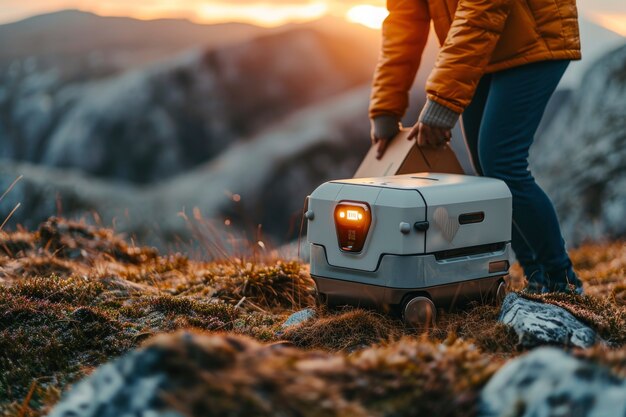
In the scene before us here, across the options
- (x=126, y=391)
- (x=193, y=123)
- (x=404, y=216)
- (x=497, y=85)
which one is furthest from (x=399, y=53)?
(x=193, y=123)

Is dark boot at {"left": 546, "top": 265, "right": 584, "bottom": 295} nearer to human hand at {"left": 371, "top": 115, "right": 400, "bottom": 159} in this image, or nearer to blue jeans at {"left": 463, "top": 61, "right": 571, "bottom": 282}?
blue jeans at {"left": 463, "top": 61, "right": 571, "bottom": 282}

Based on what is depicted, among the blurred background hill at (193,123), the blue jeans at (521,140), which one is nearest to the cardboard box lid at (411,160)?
the blue jeans at (521,140)

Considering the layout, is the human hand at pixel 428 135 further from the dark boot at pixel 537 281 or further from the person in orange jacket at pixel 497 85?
the dark boot at pixel 537 281

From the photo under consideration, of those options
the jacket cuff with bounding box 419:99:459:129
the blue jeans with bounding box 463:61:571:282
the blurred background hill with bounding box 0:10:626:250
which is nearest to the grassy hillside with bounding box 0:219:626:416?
the blue jeans with bounding box 463:61:571:282

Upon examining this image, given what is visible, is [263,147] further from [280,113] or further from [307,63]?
[307,63]

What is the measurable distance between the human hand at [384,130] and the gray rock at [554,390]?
2.96 metres

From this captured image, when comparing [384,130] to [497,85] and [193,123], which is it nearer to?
[497,85]

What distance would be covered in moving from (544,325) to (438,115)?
141 cm

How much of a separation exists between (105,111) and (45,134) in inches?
209

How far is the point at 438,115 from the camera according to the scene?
4410 mm

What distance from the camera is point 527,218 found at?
4.68 metres

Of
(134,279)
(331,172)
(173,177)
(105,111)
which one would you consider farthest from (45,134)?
(134,279)

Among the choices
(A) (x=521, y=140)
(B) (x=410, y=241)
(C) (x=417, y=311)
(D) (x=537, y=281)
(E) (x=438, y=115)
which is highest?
(E) (x=438, y=115)

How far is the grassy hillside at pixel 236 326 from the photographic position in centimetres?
221
